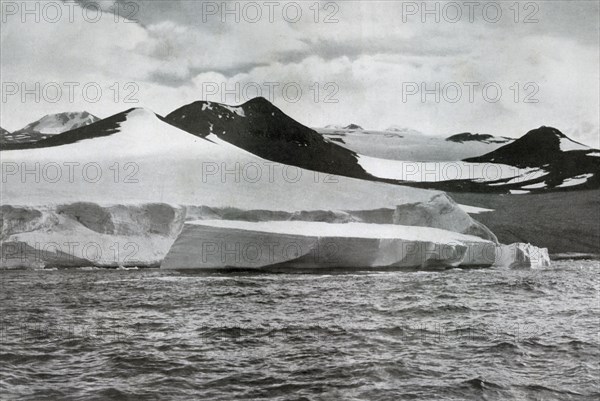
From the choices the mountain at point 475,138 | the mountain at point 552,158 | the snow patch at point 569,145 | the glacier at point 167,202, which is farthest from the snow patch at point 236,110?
the snow patch at point 569,145

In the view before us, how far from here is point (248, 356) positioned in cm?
370

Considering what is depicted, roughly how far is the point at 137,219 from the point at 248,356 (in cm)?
511

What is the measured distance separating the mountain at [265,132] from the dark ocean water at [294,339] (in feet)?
6.93

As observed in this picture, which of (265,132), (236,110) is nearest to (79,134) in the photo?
(236,110)

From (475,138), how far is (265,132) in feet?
9.20

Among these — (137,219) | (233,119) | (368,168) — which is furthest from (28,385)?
(368,168)

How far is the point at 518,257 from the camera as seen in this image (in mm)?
9031

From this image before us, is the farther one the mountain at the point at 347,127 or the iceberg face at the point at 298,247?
the mountain at the point at 347,127

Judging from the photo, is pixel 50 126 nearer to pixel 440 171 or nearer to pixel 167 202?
pixel 167 202

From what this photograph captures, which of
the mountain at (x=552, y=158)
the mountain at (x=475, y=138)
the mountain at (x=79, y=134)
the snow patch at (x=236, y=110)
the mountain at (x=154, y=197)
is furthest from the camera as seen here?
the mountain at (x=552, y=158)

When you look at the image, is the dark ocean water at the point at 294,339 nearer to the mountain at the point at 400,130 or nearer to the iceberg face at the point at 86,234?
the iceberg face at the point at 86,234

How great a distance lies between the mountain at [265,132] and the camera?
772 cm

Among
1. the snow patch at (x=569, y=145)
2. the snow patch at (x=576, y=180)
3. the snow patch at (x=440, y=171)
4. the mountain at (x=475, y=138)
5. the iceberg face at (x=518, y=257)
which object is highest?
the mountain at (x=475, y=138)

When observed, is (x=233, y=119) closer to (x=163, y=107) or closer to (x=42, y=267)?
(x=163, y=107)
